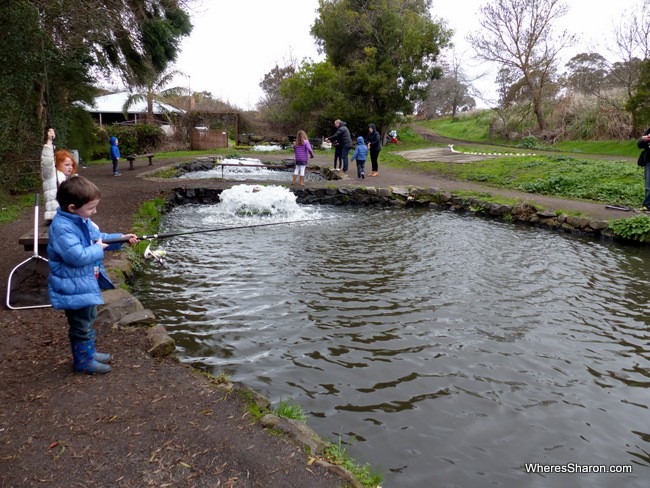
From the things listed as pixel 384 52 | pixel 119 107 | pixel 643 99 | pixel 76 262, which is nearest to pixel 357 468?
pixel 76 262

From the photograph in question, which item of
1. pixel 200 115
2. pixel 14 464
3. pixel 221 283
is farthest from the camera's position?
pixel 200 115

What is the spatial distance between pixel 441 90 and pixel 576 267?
4546 cm

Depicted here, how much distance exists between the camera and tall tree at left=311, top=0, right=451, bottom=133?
87.8 ft

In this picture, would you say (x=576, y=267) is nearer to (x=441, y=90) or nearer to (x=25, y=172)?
(x=25, y=172)

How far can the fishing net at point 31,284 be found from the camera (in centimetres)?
539

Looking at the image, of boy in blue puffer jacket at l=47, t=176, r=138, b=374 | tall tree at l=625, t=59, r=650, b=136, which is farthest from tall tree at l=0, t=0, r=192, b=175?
tall tree at l=625, t=59, r=650, b=136

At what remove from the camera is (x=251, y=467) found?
9.52 ft

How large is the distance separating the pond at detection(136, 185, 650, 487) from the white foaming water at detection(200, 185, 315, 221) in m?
2.67

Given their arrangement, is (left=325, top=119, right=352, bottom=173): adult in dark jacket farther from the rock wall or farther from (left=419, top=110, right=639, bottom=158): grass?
(left=419, top=110, right=639, bottom=158): grass

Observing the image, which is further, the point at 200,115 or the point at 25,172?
the point at 200,115

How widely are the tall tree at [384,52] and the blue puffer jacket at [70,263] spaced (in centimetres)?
2509

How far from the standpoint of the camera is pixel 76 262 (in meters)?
3.66

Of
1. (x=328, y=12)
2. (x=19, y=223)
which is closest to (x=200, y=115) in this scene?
(x=328, y=12)

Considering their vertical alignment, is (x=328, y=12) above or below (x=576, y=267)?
above
